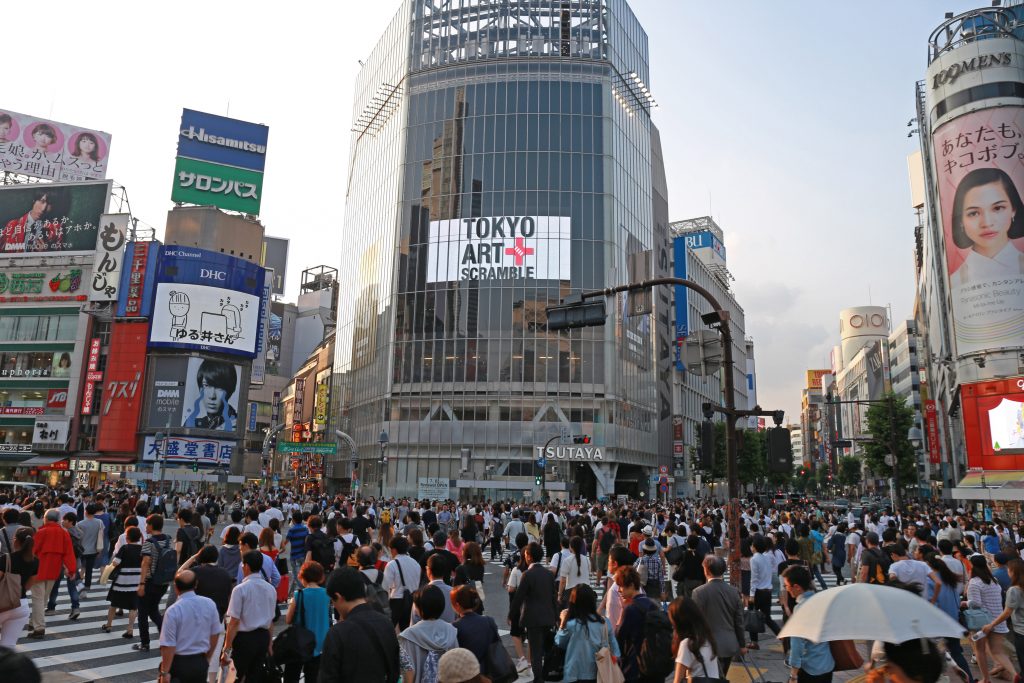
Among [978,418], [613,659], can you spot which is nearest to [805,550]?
Result: [613,659]

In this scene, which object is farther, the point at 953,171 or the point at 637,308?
the point at 953,171

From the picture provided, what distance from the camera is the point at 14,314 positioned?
231 feet

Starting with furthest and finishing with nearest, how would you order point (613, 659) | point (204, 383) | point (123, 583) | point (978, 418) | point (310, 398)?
point (310, 398)
point (204, 383)
point (978, 418)
point (123, 583)
point (613, 659)

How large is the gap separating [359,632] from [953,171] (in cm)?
6189

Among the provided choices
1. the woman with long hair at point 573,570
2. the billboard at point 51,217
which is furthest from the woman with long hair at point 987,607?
the billboard at point 51,217

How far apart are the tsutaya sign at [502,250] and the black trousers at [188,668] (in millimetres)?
54500

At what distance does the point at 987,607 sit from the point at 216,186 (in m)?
77.9

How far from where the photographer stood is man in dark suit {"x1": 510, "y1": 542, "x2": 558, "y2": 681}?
862 centimetres

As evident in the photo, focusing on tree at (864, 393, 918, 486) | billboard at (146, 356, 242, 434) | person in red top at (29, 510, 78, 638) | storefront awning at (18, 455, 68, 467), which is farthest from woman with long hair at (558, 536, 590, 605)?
storefront awning at (18, 455, 68, 467)

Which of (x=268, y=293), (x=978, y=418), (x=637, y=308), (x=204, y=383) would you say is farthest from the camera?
(x=268, y=293)

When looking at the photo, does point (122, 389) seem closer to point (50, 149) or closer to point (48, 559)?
point (50, 149)

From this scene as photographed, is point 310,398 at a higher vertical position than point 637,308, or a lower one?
higher

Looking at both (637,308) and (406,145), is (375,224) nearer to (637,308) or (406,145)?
(406,145)

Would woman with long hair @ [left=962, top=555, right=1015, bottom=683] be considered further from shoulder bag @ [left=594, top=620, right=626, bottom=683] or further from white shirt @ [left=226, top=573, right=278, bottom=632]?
white shirt @ [left=226, top=573, right=278, bottom=632]
